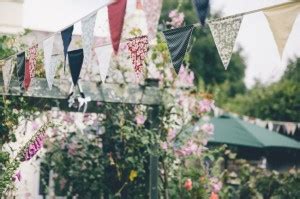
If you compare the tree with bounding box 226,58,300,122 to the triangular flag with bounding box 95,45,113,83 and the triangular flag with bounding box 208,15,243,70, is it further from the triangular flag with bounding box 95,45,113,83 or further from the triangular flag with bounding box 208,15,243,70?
the triangular flag with bounding box 208,15,243,70

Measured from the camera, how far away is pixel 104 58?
436 centimetres

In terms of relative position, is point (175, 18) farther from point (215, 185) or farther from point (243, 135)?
point (243, 135)

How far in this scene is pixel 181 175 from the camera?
6125 mm

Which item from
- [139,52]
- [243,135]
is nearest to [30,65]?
[139,52]

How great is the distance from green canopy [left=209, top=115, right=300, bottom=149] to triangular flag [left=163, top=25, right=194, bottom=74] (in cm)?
517

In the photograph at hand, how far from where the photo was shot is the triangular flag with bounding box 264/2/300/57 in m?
2.96

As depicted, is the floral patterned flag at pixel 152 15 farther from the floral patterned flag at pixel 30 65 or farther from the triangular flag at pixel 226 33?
the floral patterned flag at pixel 30 65

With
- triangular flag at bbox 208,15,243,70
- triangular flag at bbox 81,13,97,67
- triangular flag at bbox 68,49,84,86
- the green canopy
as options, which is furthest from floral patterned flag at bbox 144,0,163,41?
the green canopy

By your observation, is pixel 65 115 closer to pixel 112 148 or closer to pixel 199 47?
pixel 112 148

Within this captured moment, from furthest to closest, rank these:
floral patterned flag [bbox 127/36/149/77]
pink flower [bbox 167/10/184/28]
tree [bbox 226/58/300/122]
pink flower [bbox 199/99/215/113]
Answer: tree [bbox 226/58/300/122], pink flower [bbox 167/10/184/28], pink flower [bbox 199/99/215/113], floral patterned flag [bbox 127/36/149/77]

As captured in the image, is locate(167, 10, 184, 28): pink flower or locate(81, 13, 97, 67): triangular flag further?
locate(167, 10, 184, 28): pink flower

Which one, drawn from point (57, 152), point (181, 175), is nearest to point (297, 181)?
point (181, 175)

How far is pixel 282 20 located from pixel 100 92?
285cm

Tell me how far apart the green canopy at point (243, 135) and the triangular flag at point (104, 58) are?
453cm
